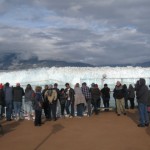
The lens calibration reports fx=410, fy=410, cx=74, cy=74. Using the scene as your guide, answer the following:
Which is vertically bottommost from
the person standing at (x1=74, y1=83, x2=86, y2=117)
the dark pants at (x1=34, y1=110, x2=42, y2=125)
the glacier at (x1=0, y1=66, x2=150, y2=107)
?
the dark pants at (x1=34, y1=110, x2=42, y2=125)

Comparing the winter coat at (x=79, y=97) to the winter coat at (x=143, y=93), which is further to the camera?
the winter coat at (x=79, y=97)

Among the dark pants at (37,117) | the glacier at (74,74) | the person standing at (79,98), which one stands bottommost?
the dark pants at (37,117)

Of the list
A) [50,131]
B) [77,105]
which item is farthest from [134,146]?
[77,105]

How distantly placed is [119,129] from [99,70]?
19108 millimetres

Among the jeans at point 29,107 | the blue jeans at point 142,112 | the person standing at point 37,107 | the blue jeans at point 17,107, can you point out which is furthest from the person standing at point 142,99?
the blue jeans at point 17,107

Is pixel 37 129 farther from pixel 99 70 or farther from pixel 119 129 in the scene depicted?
pixel 99 70

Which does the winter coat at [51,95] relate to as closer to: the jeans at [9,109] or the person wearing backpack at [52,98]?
the person wearing backpack at [52,98]

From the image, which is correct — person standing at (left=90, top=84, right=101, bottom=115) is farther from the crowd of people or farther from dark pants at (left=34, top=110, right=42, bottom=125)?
dark pants at (left=34, top=110, right=42, bottom=125)

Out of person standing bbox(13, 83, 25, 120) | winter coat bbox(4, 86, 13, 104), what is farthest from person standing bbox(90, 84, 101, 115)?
winter coat bbox(4, 86, 13, 104)

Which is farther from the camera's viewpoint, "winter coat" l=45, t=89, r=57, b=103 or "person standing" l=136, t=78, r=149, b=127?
"winter coat" l=45, t=89, r=57, b=103

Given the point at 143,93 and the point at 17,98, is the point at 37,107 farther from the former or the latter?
the point at 143,93

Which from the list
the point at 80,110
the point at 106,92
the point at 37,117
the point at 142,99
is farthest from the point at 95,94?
the point at 142,99

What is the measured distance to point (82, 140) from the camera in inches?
515

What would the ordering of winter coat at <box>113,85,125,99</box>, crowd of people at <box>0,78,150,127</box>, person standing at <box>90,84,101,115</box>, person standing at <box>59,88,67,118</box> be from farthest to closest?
person standing at <box>90,84,101,115</box> < person standing at <box>59,88,67,118</box> < winter coat at <box>113,85,125,99</box> < crowd of people at <box>0,78,150,127</box>
